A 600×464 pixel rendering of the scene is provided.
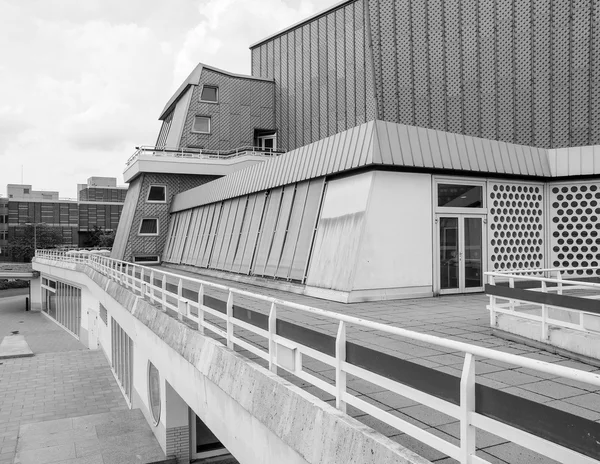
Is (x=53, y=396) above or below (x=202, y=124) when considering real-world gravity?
below

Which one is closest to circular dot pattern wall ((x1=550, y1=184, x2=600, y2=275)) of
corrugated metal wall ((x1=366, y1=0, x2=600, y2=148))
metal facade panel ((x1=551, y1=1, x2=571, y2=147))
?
corrugated metal wall ((x1=366, y1=0, x2=600, y2=148))

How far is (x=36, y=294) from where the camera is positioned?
163ft

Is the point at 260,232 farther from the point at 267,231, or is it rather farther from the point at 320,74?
the point at 320,74

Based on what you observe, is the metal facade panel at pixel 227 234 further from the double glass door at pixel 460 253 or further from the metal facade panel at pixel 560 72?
the metal facade panel at pixel 560 72

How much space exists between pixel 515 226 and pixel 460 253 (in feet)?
7.93

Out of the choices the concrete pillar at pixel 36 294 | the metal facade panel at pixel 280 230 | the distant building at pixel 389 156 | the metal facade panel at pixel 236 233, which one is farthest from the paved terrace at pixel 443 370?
the concrete pillar at pixel 36 294

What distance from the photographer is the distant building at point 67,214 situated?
103438 mm

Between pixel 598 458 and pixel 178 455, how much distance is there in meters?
11.1

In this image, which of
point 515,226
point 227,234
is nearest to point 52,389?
point 227,234

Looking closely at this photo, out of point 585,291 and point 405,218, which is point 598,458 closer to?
point 405,218

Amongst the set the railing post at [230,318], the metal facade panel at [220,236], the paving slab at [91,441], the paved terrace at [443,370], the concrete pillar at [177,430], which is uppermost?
the metal facade panel at [220,236]

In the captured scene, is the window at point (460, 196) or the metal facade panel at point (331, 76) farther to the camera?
the metal facade panel at point (331, 76)

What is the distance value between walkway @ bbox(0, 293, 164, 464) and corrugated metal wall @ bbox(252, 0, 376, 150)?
20.7 meters

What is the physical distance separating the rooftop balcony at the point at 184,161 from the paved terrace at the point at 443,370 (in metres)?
23.6
